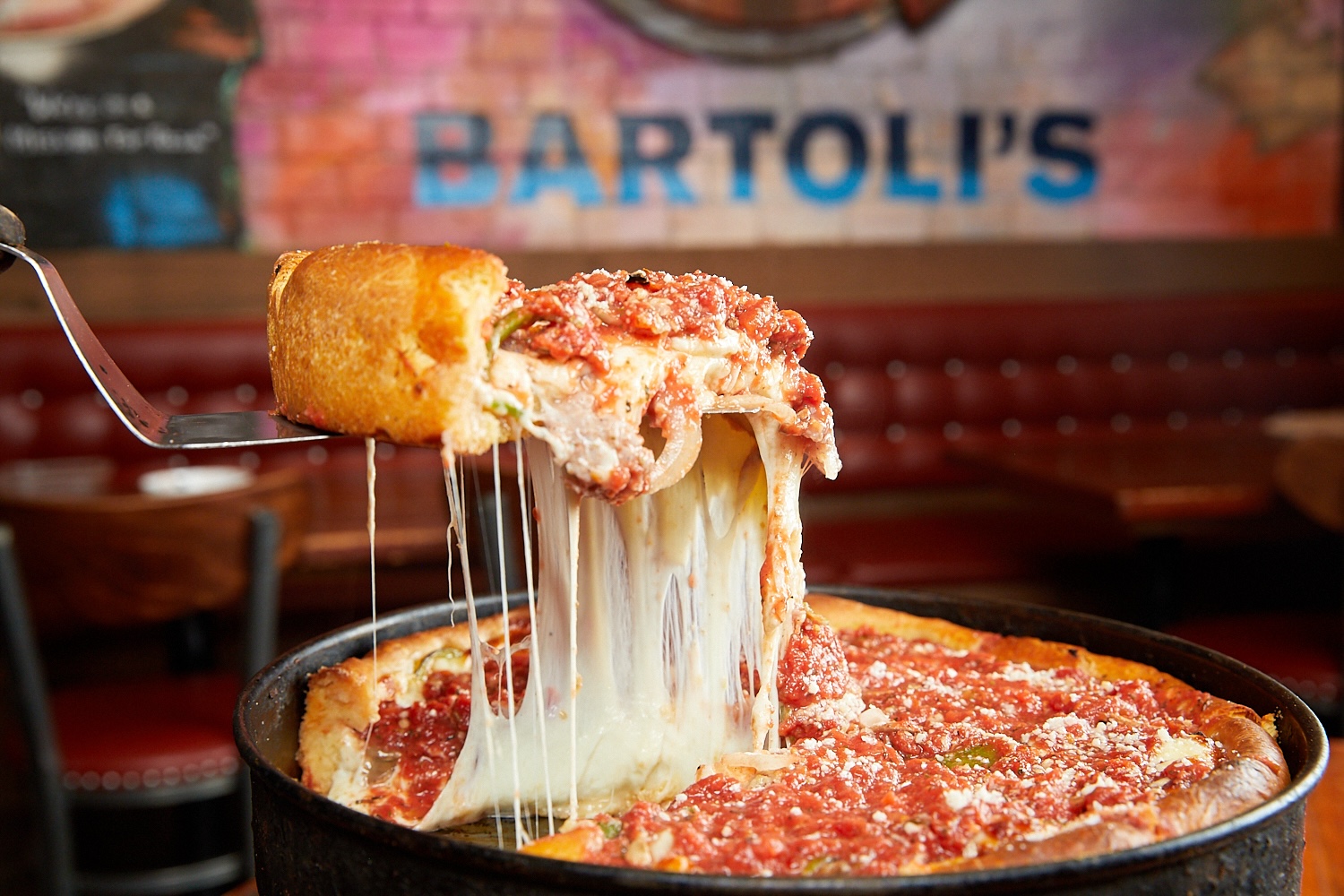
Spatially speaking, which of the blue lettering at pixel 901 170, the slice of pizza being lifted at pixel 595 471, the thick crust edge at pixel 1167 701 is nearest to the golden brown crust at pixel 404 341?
the slice of pizza being lifted at pixel 595 471

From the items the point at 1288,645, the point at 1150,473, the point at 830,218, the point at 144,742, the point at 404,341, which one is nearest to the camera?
the point at 404,341

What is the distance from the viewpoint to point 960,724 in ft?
4.11

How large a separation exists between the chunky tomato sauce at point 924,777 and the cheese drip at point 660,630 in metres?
0.07

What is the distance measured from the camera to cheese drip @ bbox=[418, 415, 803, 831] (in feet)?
4.09

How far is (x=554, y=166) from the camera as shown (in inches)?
176

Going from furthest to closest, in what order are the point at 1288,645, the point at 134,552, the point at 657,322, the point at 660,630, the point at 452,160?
the point at 452,160 < the point at 1288,645 < the point at 134,552 < the point at 660,630 < the point at 657,322

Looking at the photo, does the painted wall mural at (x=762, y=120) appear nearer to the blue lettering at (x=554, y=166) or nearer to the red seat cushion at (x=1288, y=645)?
the blue lettering at (x=554, y=166)

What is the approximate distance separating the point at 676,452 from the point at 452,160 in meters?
3.50

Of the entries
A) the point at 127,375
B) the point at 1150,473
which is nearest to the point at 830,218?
the point at 1150,473

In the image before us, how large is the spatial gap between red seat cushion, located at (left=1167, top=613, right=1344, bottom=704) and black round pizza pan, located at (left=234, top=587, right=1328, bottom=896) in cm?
198

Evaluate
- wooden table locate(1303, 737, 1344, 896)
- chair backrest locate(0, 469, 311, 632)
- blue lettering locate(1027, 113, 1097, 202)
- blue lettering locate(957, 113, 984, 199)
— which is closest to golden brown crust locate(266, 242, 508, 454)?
wooden table locate(1303, 737, 1344, 896)

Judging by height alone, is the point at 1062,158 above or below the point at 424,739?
above

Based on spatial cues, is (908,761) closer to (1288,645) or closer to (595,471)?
(595,471)

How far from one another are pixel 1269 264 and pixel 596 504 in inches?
180
